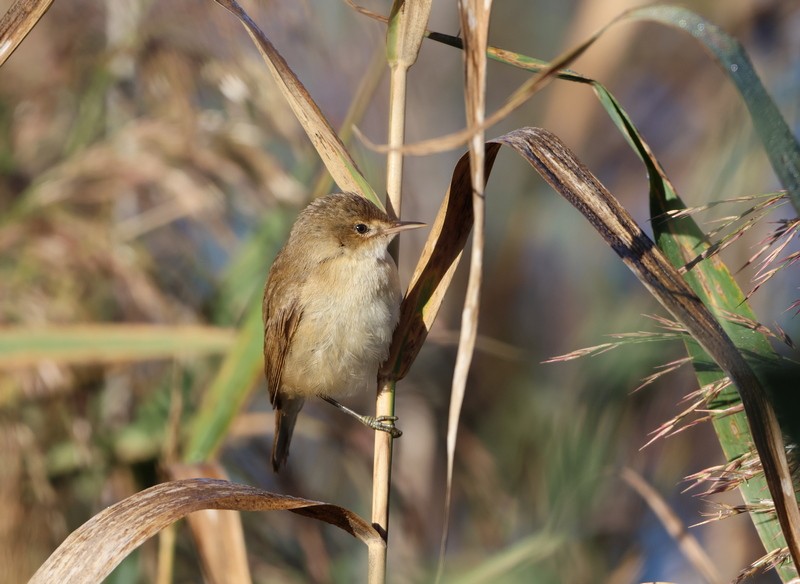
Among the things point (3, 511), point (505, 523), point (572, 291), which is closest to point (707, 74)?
point (572, 291)

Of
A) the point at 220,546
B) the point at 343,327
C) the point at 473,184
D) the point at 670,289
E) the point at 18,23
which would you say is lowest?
the point at 220,546

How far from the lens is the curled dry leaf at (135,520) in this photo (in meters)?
1.30

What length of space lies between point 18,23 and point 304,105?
52 centimetres

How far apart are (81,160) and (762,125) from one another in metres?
2.36

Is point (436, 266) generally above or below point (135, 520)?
above

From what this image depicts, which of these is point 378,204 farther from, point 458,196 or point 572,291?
point 572,291

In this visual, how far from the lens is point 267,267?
2811 millimetres

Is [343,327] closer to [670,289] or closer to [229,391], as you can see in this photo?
[229,391]

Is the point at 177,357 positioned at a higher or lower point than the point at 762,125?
higher

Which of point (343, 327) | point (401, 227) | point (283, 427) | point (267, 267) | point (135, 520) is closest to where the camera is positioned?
point (135, 520)

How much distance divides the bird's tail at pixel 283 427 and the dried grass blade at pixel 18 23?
1464 millimetres

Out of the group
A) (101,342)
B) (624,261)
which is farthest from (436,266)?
(101,342)

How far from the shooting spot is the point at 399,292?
6.85 ft

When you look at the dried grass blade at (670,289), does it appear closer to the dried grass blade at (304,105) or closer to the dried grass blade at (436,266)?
the dried grass blade at (436,266)
